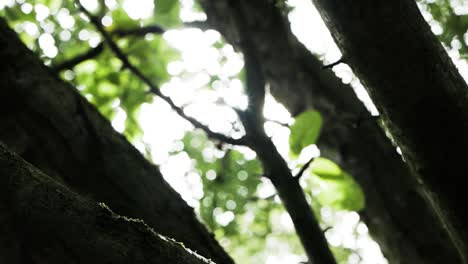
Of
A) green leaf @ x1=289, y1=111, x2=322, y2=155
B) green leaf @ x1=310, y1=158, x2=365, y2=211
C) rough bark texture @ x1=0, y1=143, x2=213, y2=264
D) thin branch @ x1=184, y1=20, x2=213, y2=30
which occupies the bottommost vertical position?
rough bark texture @ x1=0, y1=143, x2=213, y2=264

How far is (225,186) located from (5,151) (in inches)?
66.8

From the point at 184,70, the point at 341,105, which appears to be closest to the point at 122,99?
the point at 184,70

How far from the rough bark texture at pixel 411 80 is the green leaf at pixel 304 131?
1.51ft

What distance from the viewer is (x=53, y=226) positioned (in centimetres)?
61

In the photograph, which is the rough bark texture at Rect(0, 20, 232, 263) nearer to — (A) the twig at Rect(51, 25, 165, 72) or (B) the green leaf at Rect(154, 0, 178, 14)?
(B) the green leaf at Rect(154, 0, 178, 14)

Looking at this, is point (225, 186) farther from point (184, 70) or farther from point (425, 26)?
point (425, 26)

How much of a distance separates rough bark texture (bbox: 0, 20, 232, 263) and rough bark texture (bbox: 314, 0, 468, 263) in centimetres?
58

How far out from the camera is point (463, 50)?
2301 mm

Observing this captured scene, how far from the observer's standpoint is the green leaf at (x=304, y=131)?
135 cm

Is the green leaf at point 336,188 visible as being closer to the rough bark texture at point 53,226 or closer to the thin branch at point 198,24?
the rough bark texture at point 53,226

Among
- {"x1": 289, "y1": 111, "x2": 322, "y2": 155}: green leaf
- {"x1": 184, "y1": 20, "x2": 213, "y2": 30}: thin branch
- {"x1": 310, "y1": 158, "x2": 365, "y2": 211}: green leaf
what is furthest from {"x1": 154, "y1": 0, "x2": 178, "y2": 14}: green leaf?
{"x1": 184, "y1": 20, "x2": 213, "y2": 30}: thin branch

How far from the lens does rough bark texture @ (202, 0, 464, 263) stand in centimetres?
169

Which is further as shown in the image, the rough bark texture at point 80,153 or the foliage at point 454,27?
the foliage at point 454,27

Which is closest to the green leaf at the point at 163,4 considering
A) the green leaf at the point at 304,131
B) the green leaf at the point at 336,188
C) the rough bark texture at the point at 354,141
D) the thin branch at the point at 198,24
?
the rough bark texture at the point at 354,141
